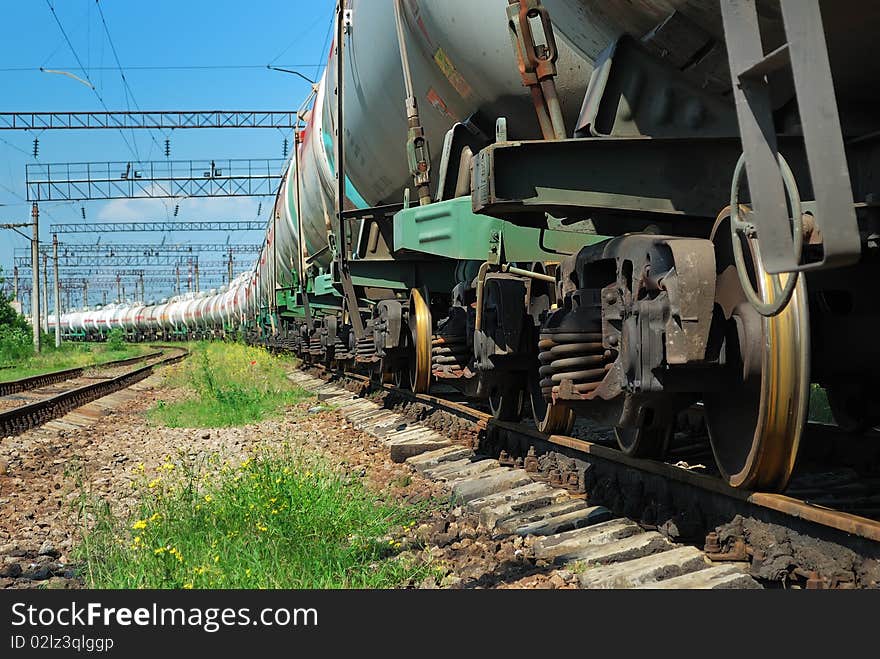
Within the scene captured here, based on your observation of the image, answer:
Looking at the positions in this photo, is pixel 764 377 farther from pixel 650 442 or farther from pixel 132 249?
pixel 132 249

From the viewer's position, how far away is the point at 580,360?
11.9 ft

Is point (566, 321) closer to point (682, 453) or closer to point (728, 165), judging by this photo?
point (728, 165)

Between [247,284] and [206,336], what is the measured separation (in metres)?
23.7

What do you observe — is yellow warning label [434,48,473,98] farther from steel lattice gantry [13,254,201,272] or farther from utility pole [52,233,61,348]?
steel lattice gantry [13,254,201,272]

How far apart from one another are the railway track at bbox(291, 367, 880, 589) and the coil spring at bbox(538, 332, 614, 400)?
1.70 ft

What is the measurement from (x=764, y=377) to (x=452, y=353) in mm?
3552

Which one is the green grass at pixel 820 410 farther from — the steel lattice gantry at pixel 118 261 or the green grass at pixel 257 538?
the steel lattice gantry at pixel 118 261

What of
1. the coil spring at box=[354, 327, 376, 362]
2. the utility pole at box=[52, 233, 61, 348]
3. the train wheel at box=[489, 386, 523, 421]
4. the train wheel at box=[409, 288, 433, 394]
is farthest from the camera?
the utility pole at box=[52, 233, 61, 348]

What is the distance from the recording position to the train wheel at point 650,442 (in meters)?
3.96

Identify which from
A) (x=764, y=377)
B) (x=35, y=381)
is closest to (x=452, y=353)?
(x=764, y=377)

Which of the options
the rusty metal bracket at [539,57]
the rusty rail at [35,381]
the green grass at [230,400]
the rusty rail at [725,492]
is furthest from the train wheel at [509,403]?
the rusty rail at [35,381]

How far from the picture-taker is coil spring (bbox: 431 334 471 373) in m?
6.36

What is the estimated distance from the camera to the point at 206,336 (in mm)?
57906

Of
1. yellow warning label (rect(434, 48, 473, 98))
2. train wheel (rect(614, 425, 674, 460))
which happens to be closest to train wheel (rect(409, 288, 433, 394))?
yellow warning label (rect(434, 48, 473, 98))
